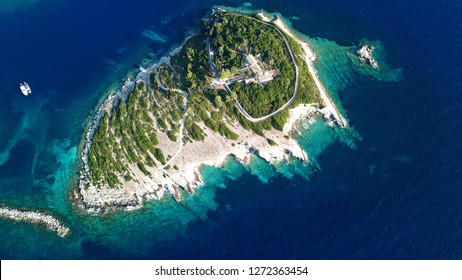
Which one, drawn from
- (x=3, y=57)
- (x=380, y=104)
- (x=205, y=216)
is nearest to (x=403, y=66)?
(x=380, y=104)

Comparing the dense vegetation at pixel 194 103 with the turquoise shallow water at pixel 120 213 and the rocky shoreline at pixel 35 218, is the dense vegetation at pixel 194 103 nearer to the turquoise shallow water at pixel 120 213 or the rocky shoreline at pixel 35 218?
the turquoise shallow water at pixel 120 213

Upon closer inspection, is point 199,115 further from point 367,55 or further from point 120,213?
point 367,55

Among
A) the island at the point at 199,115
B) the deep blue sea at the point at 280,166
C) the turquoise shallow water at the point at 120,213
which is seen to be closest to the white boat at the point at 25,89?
the deep blue sea at the point at 280,166

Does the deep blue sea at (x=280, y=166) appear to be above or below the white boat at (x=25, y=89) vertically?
below

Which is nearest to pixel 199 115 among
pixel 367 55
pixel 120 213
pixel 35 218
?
pixel 120 213

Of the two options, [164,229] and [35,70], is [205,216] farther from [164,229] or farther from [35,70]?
[35,70]

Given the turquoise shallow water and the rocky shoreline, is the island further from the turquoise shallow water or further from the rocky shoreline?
the rocky shoreline
